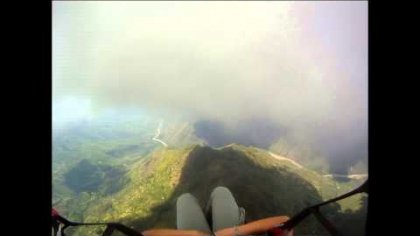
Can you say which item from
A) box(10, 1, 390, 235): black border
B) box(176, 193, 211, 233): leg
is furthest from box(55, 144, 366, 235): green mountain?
box(10, 1, 390, 235): black border

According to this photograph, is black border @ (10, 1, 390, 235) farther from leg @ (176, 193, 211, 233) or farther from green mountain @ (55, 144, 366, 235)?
leg @ (176, 193, 211, 233)

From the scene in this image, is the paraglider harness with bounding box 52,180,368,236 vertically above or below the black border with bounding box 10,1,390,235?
below

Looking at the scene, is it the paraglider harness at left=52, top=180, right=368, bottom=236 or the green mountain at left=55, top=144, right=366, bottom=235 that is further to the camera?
the green mountain at left=55, top=144, right=366, bottom=235

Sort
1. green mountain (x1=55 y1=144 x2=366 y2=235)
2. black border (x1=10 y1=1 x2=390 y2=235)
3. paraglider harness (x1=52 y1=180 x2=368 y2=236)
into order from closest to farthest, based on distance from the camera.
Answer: black border (x1=10 y1=1 x2=390 y2=235) → paraglider harness (x1=52 y1=180 x2=368 y2=236) → green mountain (x1=55 y1=144 x2=366 y2=235)
